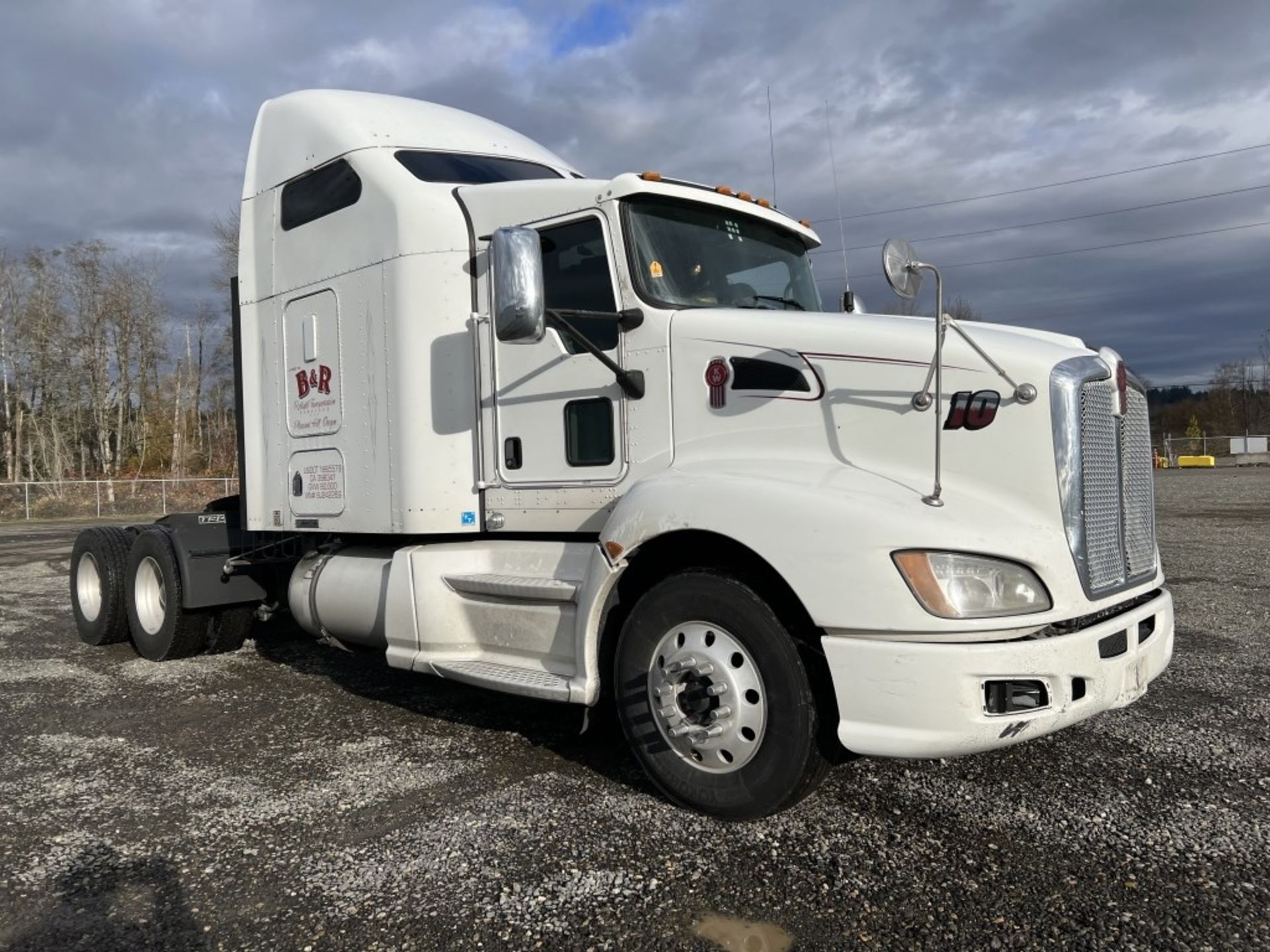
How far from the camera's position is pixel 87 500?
33.6 metres

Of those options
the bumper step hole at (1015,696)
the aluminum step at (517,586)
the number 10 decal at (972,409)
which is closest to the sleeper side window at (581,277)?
the aluminum step at (517,586)

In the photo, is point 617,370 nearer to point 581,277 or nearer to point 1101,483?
point 581,277

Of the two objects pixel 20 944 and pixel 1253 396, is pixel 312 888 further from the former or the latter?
pixel 1253 396

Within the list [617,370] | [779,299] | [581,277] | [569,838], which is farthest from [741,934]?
Answer: [779,299]

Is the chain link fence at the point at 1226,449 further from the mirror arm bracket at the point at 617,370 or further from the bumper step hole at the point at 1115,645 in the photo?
the mirror arm bracket at the point at 617,370

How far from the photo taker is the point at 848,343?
13.2 feet

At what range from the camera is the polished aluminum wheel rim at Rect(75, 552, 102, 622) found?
8.18 meters

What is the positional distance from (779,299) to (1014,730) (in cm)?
273

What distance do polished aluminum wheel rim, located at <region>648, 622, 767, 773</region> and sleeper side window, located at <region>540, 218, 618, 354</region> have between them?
1.58m

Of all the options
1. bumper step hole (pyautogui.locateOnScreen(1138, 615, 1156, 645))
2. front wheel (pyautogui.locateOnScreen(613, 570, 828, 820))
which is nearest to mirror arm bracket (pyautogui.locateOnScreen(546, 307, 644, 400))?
front wheel (pyautogui.locateOnScreen(613, 570, 828, 820))

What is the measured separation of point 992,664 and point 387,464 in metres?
3.54

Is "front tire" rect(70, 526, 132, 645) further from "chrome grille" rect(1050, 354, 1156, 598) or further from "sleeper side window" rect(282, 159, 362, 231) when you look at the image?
"chrome grille" rect(1050, 354, 1156, 598)

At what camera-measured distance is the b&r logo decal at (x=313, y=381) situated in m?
6.07

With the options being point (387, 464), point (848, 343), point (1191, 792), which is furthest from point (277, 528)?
point (1191, 792)
